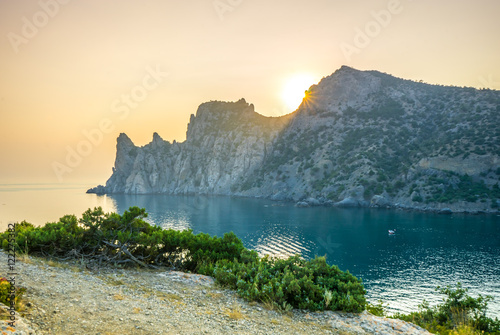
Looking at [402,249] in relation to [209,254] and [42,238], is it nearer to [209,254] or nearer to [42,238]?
[209,254]

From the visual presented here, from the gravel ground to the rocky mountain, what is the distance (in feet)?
309

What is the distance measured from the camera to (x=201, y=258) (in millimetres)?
16906

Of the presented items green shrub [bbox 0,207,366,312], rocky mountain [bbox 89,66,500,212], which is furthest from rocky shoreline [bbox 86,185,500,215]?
green shrub [bbox 0,207,366,312]

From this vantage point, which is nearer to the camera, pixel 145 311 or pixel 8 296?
pixel 8 296

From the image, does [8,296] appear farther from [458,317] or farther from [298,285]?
[458,317]

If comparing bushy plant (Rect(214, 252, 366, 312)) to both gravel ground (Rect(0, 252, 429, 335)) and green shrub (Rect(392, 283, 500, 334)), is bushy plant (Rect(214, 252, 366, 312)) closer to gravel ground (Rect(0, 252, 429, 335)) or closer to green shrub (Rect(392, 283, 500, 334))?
gravel ground (Rect(0, 252, 429, 335))

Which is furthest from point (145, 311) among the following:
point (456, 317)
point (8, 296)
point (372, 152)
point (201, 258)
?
point (372, 152)

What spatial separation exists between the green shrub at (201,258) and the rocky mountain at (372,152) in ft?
299

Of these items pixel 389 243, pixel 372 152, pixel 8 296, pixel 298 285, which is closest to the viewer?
pixel 8 296

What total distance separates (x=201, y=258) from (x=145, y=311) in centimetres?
736

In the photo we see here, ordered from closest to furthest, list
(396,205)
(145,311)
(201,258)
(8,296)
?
(8,296) < (145,311) < (201,258) < (396,205)

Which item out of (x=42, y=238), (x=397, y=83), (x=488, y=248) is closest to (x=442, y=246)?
(x=488, y=248)

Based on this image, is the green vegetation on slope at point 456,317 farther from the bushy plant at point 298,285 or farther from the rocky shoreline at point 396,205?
the rocky shoreline at point 396,205

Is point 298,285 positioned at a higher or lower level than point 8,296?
lower
